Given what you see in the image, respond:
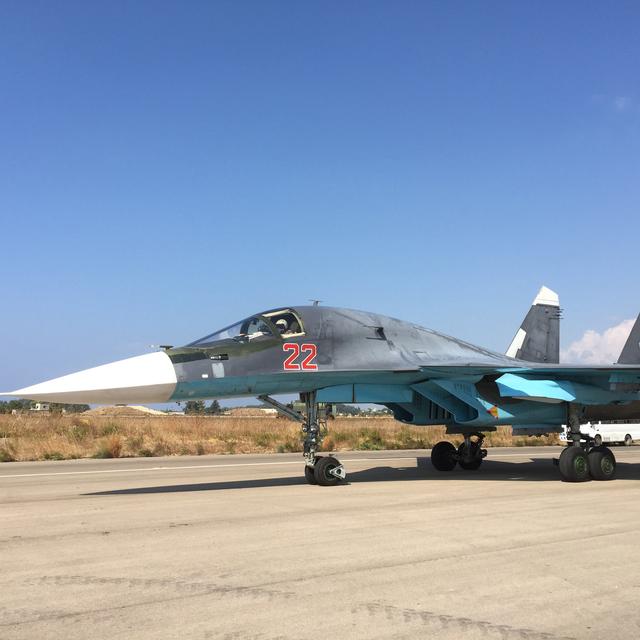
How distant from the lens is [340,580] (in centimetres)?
496

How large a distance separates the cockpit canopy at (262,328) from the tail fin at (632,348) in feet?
30.8

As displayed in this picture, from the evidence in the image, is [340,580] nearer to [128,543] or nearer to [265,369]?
[128,543]

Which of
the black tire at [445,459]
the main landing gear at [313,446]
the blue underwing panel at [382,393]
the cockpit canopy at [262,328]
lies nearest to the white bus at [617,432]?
the black tire at [445,459]

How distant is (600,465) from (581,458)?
482mm

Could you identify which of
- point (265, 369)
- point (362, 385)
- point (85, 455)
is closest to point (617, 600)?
point (265, 369)

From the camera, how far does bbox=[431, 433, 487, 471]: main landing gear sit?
15.9m

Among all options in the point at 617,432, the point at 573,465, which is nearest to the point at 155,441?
the point at 573,465

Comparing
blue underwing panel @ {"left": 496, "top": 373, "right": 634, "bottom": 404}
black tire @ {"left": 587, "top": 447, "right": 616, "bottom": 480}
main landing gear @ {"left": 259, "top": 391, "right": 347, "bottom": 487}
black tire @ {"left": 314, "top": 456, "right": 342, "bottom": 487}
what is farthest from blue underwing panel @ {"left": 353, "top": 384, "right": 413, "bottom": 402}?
black tire @ {"left": 587, "top": 447, "right": 616, "bottom": 480}

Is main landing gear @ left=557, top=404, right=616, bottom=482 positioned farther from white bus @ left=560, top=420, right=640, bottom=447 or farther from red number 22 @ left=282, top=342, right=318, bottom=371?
white bus @ left=560, top=420, right=640, bottom=447

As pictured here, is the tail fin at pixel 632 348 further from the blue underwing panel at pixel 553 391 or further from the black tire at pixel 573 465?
the black tire at pixel 573 465

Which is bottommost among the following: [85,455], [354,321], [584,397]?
[85,455]

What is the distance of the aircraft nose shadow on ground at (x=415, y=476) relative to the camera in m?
11.7

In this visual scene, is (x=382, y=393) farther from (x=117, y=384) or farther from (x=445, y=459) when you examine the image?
(x=117, y=384)

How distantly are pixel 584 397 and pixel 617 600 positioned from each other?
30.5 feet
